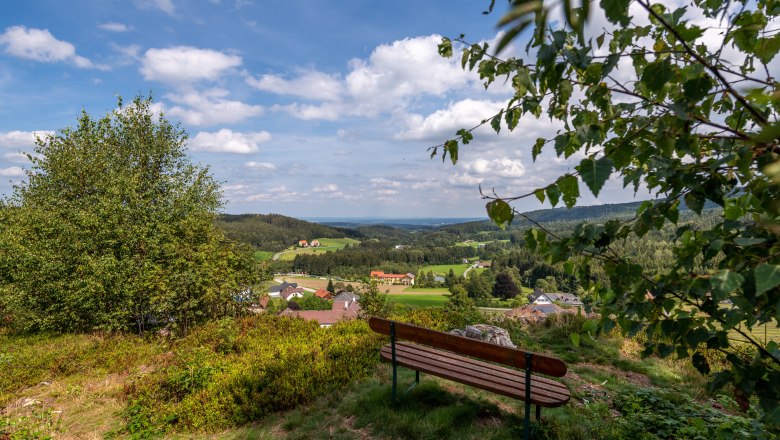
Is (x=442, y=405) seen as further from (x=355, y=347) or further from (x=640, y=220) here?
(x=640, y=220)

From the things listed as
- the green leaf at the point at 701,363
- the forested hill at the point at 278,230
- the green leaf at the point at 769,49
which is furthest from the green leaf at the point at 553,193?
the forested hill at the point at 278,230

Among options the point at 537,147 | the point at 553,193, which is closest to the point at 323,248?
the point at 537,147

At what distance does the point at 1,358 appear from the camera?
23.6ft

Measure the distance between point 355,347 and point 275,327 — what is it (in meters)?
3.00

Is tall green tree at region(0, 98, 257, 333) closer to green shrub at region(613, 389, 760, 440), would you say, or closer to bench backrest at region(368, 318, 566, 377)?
bench backrest at region(368, 318, 566, 377)

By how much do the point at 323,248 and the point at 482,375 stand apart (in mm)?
139579

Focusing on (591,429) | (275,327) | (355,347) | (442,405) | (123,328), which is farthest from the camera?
(123,328)

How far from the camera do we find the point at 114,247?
427 inches

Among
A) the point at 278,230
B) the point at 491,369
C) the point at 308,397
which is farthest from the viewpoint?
the point at 278,230

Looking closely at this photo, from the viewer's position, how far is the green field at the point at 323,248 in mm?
124875

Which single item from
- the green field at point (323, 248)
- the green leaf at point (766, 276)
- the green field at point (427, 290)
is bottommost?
the green field at point (427, 290)

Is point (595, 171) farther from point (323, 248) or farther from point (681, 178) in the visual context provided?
point (323, 248)

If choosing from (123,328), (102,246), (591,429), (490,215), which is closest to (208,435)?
(591,429)

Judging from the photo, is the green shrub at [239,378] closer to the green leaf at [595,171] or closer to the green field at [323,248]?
the green leaf at [595,171]
